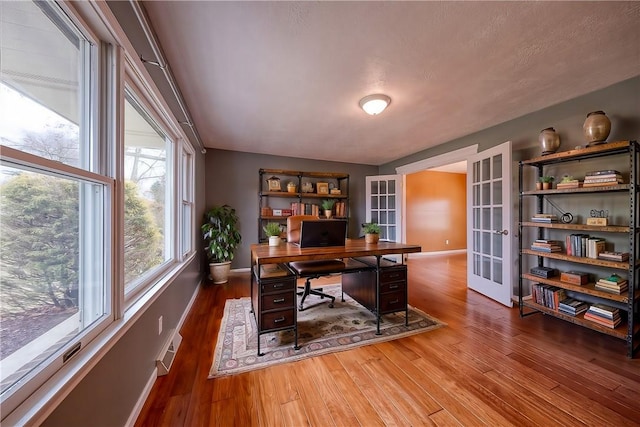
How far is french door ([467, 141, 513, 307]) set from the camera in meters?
2.82

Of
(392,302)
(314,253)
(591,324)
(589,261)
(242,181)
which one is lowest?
(591,324)

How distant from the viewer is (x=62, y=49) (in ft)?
3.06

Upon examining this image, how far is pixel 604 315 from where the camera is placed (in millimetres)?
2027

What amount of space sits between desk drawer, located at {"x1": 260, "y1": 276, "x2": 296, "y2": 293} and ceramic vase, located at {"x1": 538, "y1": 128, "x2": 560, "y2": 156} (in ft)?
9.71

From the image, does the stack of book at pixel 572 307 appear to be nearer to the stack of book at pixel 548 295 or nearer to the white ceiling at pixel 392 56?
the stack of book at pixel 548 295

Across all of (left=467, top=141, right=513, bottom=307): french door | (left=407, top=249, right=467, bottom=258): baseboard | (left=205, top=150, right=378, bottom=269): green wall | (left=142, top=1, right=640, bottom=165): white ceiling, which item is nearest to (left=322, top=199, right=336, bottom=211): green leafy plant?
(left=205, top=150, right=378, bottom=269): green wall

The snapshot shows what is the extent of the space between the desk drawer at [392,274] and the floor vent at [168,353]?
1846mm

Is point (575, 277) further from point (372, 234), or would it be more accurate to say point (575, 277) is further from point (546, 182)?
point (372, 234)

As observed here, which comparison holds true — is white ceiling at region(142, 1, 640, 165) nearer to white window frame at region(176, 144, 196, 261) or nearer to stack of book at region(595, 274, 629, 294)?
white window frame at region(176, 144, 196, 261)

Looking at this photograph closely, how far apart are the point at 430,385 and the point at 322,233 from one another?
53.5 inches

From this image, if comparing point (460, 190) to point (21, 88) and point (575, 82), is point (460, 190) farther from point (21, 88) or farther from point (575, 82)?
point (21, 88)

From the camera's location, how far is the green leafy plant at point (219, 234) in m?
3.74

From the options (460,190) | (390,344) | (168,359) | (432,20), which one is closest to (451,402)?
(390,344)

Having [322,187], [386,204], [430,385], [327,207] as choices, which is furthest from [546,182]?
[322,187]
